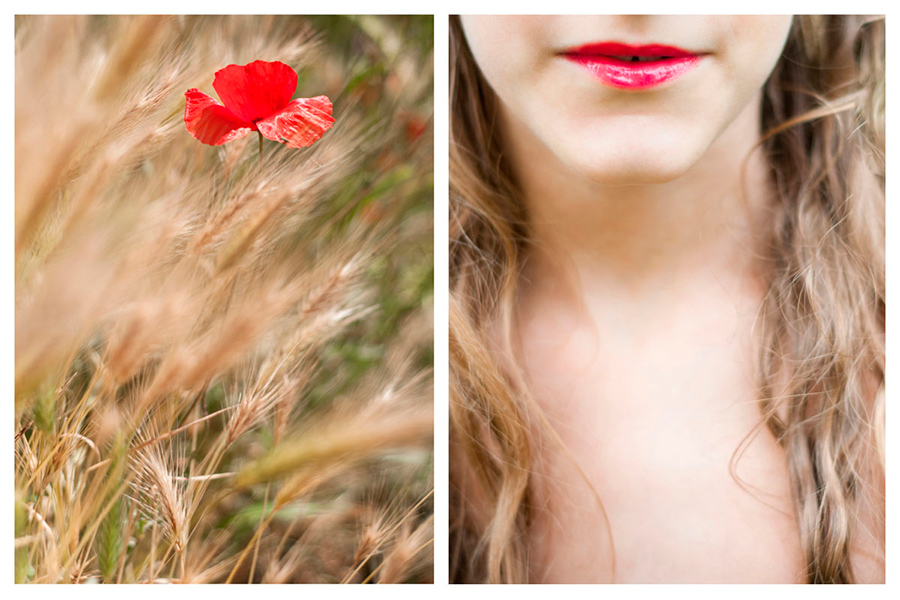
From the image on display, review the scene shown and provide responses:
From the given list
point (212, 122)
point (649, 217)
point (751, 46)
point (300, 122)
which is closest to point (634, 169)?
point (649, 217)

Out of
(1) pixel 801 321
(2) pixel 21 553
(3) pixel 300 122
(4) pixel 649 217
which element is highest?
(3) pixel 300 122

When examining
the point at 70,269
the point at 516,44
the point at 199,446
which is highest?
the point at 516,44

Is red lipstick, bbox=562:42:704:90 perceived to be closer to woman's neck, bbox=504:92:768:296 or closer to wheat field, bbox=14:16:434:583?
woman's neck, bbox=504:92:768:296

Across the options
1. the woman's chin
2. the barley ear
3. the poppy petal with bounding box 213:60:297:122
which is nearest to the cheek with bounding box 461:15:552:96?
the woman's chin

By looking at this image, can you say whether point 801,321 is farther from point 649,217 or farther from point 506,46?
point 506,46

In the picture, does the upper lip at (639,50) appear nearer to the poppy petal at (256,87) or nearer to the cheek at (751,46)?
the cheek at (751,46)
